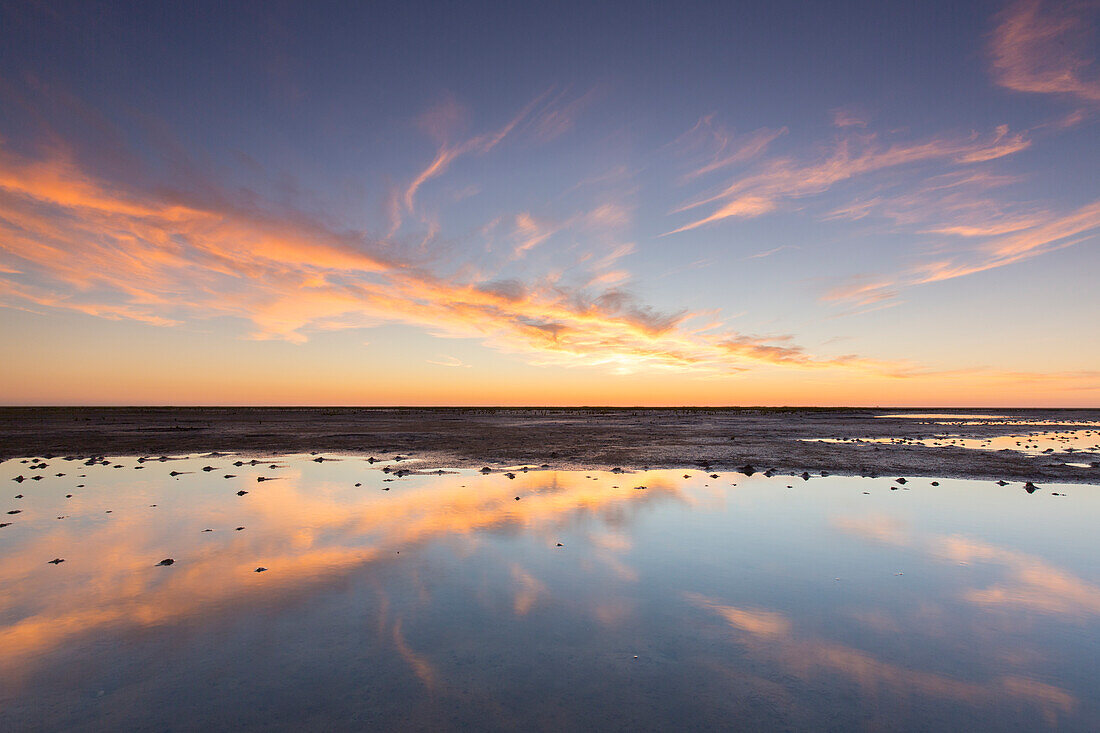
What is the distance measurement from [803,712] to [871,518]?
38.5 feet

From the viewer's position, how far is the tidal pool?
592 centimetres

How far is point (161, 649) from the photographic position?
7.28 meters

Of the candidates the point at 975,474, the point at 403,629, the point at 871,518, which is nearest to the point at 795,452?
the point at 975,474

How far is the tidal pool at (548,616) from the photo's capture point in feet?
19.4

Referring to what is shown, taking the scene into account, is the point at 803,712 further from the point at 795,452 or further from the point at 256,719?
the point at 795,452

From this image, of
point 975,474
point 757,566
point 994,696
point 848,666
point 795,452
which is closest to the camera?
point 994,696

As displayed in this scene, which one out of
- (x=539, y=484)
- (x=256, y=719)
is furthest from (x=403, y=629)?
(x=539, y=484)

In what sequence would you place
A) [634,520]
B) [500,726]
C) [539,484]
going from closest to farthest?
[500,726] < [634,520] < [539,484]

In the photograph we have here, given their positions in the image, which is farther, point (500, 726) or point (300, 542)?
point (300, 542)

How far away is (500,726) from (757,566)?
7471 mm

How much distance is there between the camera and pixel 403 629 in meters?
7.87

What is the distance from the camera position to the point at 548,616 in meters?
8.41

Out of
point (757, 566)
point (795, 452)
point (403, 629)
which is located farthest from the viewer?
point (795, 452)

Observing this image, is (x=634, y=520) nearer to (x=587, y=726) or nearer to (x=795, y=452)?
(x=587, y=726)
